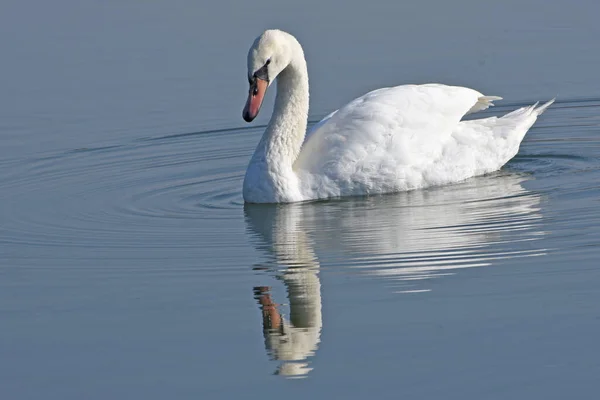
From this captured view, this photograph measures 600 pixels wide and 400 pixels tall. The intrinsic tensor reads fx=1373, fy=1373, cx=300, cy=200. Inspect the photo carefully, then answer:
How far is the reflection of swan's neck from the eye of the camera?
12.0m

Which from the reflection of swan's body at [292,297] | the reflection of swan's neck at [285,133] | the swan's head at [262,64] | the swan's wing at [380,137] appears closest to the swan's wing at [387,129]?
the swan's wing at [380,137]

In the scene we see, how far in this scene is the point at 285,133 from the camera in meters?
12.5

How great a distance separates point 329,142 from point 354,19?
275 inches

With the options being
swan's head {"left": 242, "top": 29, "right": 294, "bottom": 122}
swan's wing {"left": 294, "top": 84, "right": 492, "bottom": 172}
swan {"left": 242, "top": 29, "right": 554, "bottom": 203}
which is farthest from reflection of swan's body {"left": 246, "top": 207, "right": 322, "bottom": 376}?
swan's head {"left": 242, "top": 29, "right": 294, "bottom": 122}

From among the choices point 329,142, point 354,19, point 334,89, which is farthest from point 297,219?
point 354,19

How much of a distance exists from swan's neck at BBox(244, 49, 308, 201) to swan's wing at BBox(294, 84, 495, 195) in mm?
137

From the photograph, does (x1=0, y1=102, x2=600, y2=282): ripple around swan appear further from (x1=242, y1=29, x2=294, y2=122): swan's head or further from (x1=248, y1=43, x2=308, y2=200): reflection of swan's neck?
(x1=242, y1=29, x2=294, y2=122): swan's head

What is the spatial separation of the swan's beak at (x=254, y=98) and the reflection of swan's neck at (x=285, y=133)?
527 mm

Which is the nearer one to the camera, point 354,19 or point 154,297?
point 154,297

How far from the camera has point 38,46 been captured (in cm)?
1838

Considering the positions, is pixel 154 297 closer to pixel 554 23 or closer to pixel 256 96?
pixel 256 96

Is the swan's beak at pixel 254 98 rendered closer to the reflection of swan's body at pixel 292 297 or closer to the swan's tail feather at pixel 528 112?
the reflection of swan's body at pixel 292 297

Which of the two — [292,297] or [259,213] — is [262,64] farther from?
[292,297]

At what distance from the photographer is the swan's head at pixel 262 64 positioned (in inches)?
466
